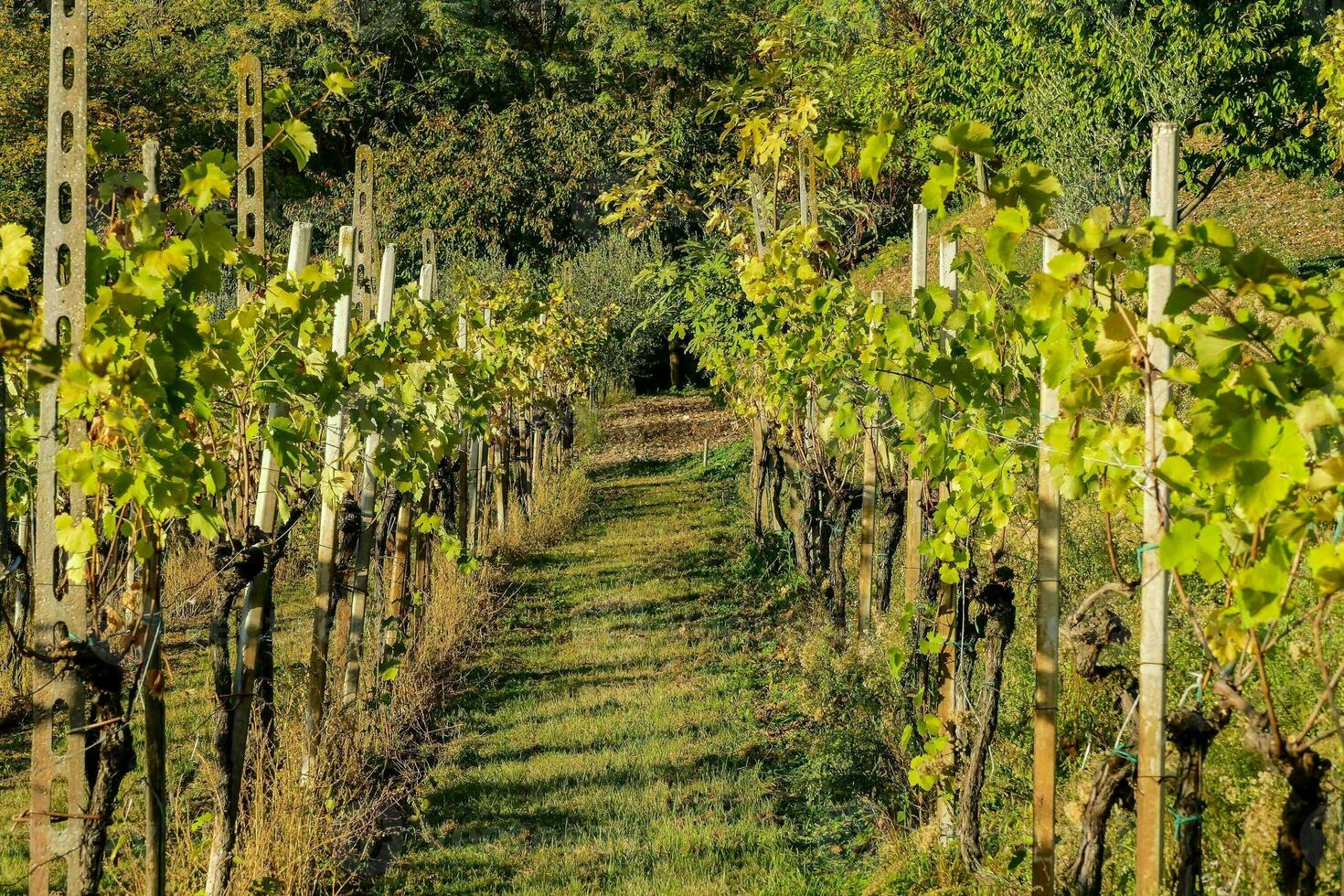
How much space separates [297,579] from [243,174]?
20.0 feet

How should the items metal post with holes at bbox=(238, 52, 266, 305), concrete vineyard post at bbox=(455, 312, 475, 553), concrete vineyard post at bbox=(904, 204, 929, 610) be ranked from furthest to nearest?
1. concrete vineyard post at bbox=(455, 312, 475, 553)
2. concrete vineyard post at bbox=(904, 204, 929, 610)
3. metal post with holes at bbox=(238, 52, 266, 305)

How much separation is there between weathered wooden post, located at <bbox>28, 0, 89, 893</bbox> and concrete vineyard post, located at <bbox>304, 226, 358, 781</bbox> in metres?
1.58

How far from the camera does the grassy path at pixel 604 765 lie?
4285 millimetres

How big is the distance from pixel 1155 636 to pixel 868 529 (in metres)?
4.02

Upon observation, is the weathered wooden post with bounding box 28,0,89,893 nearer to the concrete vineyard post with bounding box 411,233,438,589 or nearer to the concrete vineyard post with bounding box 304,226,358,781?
the concrete vineyard post with bounding box 304,226,358,781

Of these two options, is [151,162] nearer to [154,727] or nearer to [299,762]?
[154,727]

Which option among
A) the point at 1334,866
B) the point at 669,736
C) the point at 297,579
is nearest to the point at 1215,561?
the point at 1334,866

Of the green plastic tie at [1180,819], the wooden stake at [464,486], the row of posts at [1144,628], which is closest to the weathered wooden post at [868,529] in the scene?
the row of posts at [1144,628]

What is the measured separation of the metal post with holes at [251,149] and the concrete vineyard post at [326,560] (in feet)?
1.91

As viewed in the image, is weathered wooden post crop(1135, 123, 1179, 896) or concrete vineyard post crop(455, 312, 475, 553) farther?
concrete vineyard post crop(455, 312, 475, 553)

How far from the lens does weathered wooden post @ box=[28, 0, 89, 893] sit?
2.61 m

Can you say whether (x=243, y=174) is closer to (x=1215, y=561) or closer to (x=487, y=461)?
(x=1215, y=561)

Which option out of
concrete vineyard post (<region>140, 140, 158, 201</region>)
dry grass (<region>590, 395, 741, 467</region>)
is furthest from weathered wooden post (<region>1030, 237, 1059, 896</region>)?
dry grass (<region>590, 395, 741, 467</region>)

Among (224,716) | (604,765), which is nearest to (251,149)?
(224,716)
